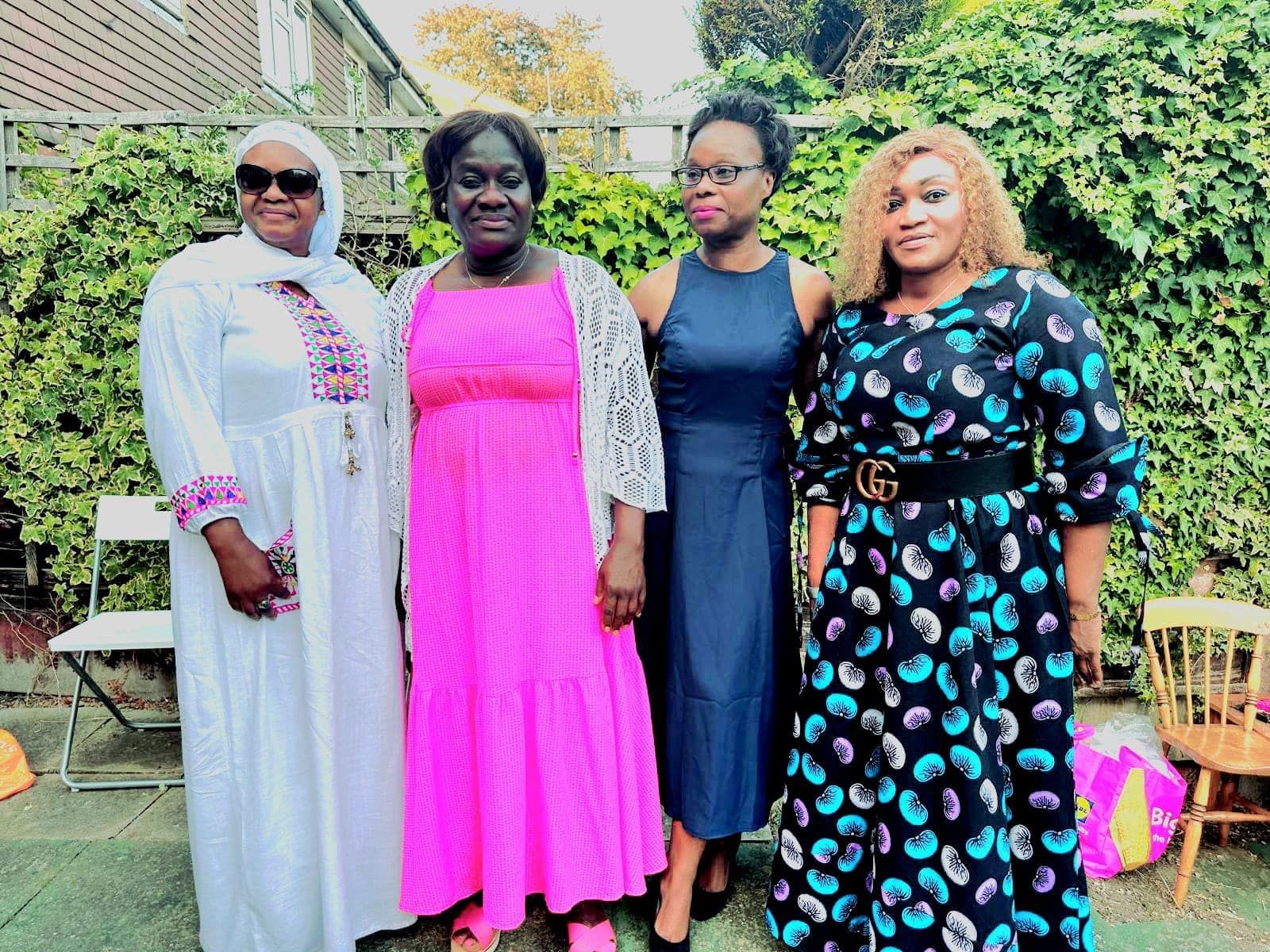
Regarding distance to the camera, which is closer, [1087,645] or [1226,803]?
[1087,645]

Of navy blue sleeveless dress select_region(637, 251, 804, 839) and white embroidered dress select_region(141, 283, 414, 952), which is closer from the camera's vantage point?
white embroidered dress select_region(141, 283, 414, 952)

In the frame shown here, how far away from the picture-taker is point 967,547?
6.37ft

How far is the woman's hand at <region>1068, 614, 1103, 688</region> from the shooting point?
6.49 ft

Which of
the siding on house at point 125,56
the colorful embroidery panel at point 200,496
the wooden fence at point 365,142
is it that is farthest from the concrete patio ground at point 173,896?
the siding on house at point 125,56

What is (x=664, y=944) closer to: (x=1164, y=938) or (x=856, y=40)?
(x=1164, y=938)

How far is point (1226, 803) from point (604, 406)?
9.81 ft

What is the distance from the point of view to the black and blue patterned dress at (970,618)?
6.13ft

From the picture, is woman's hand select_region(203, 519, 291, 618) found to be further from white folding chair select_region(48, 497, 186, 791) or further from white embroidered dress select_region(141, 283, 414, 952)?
white folding chair select_region(48, 497, 186, 791)

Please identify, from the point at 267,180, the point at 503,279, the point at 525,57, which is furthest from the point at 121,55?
the point at 525,57

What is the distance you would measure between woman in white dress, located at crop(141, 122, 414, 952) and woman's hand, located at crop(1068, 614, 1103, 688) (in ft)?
6.24

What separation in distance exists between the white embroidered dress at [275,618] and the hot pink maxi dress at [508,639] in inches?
7.9

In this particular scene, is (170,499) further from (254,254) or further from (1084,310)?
(1084,310)

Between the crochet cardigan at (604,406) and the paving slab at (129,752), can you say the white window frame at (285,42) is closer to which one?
the paving slab at (129,752)

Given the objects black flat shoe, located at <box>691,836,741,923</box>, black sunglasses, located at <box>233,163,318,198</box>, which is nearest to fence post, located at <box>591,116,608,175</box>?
black sunglasses, located at <box>233,163,318,198</box>
